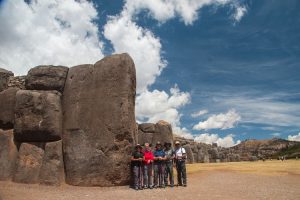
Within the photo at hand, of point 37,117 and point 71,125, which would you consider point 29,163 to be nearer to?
point 37,117

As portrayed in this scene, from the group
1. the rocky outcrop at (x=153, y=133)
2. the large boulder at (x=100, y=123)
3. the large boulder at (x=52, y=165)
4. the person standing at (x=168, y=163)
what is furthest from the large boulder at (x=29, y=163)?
the rocky outcrop at (x=153, y=133)

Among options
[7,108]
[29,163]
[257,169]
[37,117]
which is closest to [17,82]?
[7,108]

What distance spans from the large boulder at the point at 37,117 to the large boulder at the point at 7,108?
429 millimetres

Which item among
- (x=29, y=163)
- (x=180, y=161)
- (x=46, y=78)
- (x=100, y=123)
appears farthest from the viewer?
(x=46, y=78)

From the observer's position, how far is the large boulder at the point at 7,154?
15.9 metres

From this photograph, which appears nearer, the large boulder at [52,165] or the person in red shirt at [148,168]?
the person in red shirt at [148,168]

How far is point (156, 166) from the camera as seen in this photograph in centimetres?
1570

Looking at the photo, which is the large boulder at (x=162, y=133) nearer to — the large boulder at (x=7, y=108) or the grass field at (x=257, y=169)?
the grass field at (x=257, y=169)

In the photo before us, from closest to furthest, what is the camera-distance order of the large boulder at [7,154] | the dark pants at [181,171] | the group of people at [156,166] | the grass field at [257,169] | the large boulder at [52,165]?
the group of people at [156,166] → the large boulder at [52,165] → the dark pants at [181,171] → the large boulder at [7,154] → the grass field at [257,169]

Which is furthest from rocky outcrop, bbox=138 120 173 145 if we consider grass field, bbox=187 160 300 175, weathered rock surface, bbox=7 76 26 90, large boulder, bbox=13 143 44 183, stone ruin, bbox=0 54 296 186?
large boulder, bbox=13 143 44 183

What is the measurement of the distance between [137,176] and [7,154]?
243 inches

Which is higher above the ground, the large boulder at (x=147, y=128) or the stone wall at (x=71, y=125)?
the large boulder at (x=147, y=128)

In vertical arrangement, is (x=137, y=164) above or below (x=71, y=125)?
below

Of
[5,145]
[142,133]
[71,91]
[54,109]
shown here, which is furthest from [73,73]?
[142,133]
